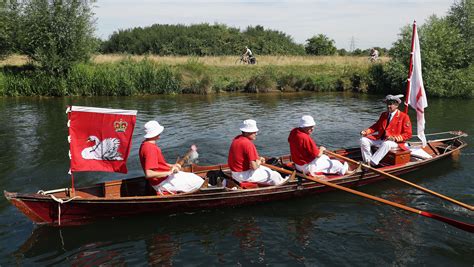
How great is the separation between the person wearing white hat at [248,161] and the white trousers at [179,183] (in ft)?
3.14

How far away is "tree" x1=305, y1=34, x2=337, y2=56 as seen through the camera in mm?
54531

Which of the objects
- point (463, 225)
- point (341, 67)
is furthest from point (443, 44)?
point (463, 225)

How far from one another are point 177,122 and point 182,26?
45.8 metres

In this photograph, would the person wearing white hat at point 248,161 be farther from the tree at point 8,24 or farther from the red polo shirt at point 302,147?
the tree at point 8,24

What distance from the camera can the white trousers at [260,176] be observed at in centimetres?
1023

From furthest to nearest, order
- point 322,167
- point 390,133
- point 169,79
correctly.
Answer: point 169,79, point 390,133, point 322,167

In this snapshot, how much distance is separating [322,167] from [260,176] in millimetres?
1852

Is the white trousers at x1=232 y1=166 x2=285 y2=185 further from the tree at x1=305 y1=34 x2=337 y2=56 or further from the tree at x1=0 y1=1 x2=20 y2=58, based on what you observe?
the tree at x1=305 y1=34 x2=337 y2=56

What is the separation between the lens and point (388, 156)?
1243cm

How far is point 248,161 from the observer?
9.84 meters

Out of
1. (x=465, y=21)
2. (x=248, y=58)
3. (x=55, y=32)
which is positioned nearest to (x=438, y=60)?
(x=465, y=21)

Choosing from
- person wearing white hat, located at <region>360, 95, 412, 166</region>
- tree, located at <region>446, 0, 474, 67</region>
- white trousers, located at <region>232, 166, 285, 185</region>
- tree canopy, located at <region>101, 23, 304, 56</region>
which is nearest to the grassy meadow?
tree, located at <region>446, 0, 474, 67</region>

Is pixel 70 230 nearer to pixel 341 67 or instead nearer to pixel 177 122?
pixel 177 122

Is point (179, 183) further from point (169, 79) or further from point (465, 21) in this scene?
point (465, 21)
